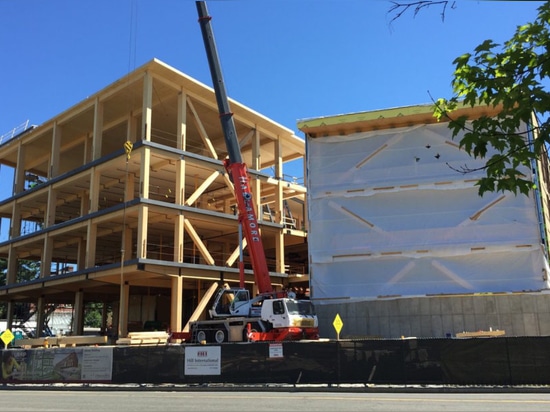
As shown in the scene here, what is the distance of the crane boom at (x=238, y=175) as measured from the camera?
2228cm

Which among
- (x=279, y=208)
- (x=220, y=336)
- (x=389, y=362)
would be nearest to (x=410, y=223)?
(x=220, y=336)

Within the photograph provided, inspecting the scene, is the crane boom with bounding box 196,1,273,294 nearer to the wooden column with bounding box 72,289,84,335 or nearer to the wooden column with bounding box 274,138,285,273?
the wooden column with bounding box 274,138,285,273

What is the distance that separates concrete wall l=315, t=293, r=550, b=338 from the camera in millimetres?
20125

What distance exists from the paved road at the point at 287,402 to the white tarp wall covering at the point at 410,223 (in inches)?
375

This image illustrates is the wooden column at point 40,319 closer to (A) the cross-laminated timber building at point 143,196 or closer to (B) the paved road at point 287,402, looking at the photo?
(A) the cross-laminated timber building at point 143,196

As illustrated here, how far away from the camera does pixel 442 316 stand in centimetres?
2102

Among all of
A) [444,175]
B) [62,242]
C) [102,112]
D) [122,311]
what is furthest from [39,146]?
[444,175]

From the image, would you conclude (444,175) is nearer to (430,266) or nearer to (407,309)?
(430,266)

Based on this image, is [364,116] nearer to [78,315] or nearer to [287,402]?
[287,402]

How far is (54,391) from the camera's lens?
1636 cm

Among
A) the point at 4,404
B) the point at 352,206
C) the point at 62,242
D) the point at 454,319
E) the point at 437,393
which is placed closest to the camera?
the point at 4,404

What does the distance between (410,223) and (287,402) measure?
1341 cm

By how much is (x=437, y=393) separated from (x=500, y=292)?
30.6 feet

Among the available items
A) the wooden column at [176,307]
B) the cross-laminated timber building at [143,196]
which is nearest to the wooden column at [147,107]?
the cross-laminated timber building at [143,196]
